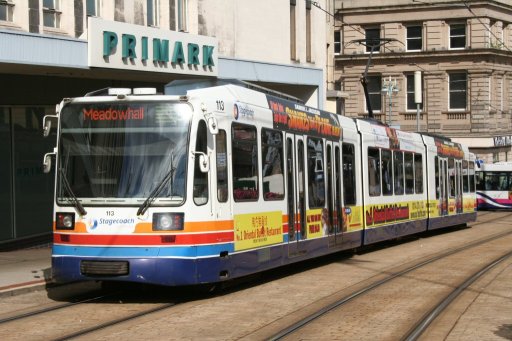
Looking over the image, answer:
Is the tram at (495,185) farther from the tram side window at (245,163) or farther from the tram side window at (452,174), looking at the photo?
the tram side window at (245,163)

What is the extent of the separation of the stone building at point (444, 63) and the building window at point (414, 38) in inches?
2.9

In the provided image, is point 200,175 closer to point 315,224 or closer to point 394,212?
point 315,224

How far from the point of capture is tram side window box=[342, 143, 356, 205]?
17.7 m

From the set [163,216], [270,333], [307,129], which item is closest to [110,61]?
[307,129]

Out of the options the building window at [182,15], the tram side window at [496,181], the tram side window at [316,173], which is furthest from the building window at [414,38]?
the tram side window at [316,173]

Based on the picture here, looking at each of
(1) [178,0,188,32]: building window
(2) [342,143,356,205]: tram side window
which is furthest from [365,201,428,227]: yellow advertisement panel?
(1) [178,0,188,32]: building window

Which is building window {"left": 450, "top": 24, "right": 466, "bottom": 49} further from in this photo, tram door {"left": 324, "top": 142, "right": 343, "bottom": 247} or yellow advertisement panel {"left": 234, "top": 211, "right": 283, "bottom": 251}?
yellow advertisement panel {"left": 234, "top": 211, "right": 283, "bottom": 251}

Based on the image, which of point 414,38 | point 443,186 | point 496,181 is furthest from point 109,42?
point 414,38

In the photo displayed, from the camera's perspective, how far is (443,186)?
87.7ft

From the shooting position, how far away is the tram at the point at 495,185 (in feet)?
154

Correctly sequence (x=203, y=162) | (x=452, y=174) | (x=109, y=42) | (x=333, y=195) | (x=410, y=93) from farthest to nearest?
(x=410, y=93) → (x=452, y=174) → (x=109, y=42) → (x=333, y=195) → (x=203, y=162)

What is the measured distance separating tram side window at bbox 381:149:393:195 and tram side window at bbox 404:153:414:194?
143 centimetres

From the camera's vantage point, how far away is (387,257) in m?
19.1

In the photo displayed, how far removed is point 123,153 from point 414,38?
5702 cm
